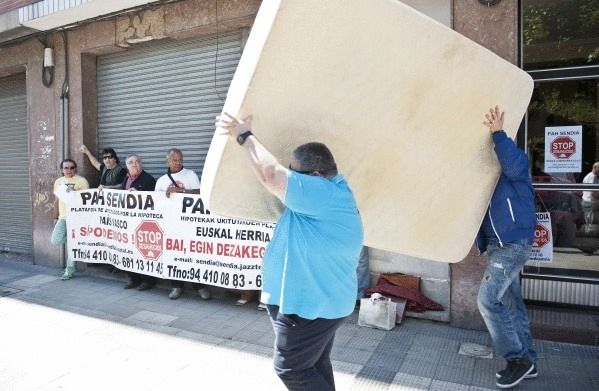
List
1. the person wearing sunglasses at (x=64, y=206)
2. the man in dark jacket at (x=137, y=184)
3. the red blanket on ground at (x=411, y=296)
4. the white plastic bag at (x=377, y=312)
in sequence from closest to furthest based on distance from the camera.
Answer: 1. the white plastic bag at (x=377, y=312)
2. the red blanket on ground at (x=411, y=296)
3. the man in dark jacket at (x=137, y=184)
4. the person wearing sunglasses at (x=64, y=206)

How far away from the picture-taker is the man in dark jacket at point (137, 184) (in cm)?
616

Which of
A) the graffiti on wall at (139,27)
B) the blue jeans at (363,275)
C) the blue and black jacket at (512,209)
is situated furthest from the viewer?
the graffiti on wall at (139,27)

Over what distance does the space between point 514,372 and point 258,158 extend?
2561mm

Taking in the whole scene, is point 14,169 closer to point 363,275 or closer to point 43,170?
point 43,170

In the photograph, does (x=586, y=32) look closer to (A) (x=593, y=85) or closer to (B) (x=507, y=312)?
(A) (x=593, y=85)

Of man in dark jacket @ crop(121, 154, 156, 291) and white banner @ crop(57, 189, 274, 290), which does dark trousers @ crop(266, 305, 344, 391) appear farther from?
man in dark jacket @ crop(121, 154, 156, 291)

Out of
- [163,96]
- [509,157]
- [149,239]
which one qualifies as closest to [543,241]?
[509,157]

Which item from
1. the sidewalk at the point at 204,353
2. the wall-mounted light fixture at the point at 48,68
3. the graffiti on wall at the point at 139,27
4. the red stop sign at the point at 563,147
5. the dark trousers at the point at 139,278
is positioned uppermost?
the graffiti on wall at the point at 139,27

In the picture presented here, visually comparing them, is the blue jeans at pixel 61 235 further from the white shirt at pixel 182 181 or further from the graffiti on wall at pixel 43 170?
the white shirt at pixel 182 181

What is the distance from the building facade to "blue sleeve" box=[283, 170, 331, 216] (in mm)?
2825

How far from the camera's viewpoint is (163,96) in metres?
6.90

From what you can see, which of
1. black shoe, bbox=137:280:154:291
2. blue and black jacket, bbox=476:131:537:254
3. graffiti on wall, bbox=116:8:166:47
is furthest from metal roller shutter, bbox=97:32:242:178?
blue and black jacket, bbox=476:131:537:254

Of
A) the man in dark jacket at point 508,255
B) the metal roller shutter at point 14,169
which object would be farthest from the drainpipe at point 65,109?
the man in dark jacket at point 508,255

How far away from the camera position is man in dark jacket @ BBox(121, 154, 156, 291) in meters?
6.16
